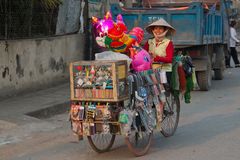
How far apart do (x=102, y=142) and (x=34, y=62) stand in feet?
17.5

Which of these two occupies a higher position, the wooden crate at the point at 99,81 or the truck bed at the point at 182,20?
the truck bed at the point at 182,20

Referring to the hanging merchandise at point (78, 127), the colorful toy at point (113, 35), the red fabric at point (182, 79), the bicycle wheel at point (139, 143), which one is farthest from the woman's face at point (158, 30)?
the hanging merchandise at point (78, 127)

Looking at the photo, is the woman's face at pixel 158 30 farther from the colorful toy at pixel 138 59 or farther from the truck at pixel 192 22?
the truck at pixel 192 22

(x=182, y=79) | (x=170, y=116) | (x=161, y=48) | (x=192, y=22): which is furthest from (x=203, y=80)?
(x=161, y=48)

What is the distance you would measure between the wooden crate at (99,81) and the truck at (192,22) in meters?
5.68

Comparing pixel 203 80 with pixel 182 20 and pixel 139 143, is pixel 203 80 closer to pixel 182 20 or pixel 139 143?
pixel 182 20

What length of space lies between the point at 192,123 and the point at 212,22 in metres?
5.04

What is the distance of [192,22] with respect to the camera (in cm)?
1182

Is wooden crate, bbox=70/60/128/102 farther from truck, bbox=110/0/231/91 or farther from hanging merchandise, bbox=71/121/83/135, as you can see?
truck, bbox=110/0/231/91

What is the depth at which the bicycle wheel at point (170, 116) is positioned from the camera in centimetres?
725

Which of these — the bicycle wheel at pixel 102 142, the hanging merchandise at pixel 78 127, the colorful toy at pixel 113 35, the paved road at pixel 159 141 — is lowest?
the paved road at pixel 159 141

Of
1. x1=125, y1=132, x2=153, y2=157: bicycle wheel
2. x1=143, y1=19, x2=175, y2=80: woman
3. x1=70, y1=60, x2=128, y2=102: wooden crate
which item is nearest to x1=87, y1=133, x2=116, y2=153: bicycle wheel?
x1=125, y1=132, x2=153, y2=157: bicycle wheel

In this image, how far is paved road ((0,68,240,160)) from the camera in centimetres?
645

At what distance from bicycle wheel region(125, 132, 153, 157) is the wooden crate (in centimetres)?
60
